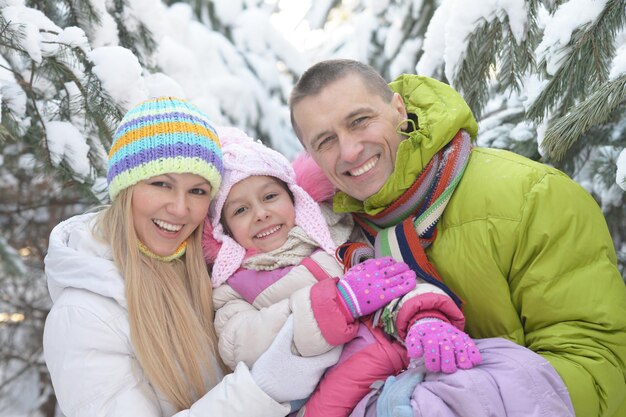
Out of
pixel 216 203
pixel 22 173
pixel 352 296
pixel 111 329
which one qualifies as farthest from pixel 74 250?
pixel 22 173

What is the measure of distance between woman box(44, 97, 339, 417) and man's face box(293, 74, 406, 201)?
475mm

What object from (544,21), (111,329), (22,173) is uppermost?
(544,21)

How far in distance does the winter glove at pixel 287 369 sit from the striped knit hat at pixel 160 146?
2.49 feet

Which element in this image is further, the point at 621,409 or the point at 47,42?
the point at 47,42

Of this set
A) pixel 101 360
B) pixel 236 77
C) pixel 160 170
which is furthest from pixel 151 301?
pixel 236 77

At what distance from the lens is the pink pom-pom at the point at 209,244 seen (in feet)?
9.16

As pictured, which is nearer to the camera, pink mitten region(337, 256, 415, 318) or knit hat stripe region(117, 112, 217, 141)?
pink mitten region(337, 256, 415, 318)

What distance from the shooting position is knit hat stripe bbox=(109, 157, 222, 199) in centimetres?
249

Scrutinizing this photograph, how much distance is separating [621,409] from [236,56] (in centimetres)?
435

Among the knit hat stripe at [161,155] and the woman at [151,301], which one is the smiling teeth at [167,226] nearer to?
the woman at [151,301]

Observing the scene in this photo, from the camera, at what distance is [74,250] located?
254 cm

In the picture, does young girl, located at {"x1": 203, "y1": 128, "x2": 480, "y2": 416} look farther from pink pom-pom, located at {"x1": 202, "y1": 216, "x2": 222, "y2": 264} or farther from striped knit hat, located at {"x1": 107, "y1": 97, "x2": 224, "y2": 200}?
striped knit hat, located at {"x1": 107, "y1": 97, "x2": 224, "y2": 200}

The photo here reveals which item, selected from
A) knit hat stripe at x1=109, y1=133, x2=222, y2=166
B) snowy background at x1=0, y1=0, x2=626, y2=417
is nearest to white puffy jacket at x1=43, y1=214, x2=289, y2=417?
knit hat stripe at x1=109, y1=133, x2=222, y2=166

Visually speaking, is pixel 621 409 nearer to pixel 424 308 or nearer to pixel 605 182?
pixel 424 308
